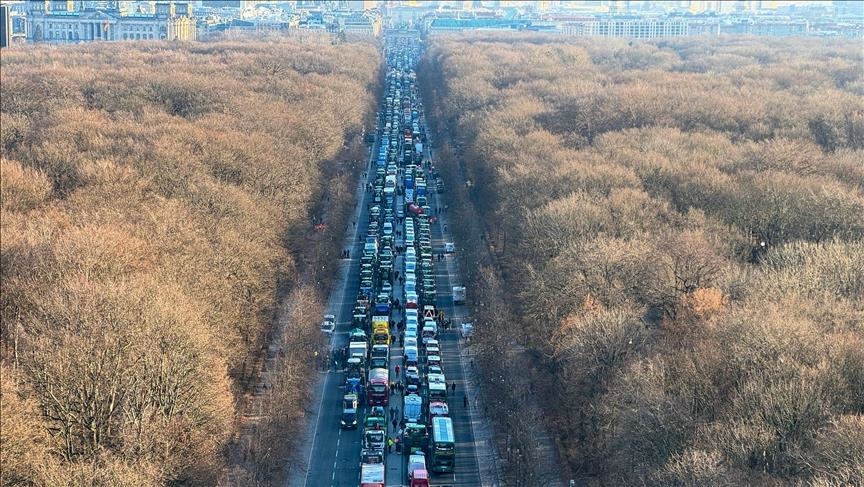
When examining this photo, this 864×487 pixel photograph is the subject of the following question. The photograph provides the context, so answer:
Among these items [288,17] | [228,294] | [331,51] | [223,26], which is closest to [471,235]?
[228,294]

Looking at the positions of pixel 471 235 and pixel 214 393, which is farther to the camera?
pixel 471 235

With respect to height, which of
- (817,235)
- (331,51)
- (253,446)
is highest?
(331,51)

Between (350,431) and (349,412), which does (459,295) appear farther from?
(350,431)

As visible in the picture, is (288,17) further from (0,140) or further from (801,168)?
(801,168)

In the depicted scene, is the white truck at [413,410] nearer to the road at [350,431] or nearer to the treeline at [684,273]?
the road at [350,431]

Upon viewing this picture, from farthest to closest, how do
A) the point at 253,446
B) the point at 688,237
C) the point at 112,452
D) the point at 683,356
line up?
1. the point at 688,237
2. the point at 253,446
3. the point at 683,356
4. the point at 112,452

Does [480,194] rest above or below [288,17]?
below

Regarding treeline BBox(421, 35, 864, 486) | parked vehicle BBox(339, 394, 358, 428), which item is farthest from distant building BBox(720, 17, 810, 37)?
parked vehicle BBox(339, 394, 358, 428)
